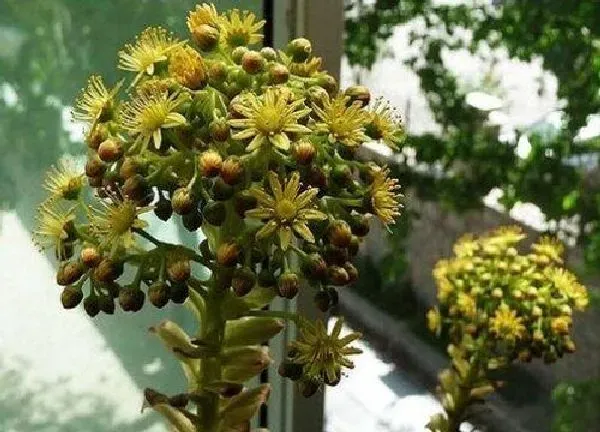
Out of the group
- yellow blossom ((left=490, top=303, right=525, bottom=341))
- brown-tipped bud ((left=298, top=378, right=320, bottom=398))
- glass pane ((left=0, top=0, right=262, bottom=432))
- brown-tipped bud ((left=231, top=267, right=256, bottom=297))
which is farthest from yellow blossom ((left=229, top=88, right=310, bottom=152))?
yellow blossom ((left=490, top=303, right=525, bottom=341))

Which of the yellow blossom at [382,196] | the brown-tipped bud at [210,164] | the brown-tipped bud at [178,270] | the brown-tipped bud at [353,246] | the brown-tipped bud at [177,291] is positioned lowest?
the brown-tipped bud at [177,291]

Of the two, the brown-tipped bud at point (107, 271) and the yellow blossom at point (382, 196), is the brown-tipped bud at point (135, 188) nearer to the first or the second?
the brown-tipped bud at point (107, 271)

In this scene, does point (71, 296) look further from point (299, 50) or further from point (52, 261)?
point (52, 261)

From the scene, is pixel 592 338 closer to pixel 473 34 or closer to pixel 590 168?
pixel 590 168

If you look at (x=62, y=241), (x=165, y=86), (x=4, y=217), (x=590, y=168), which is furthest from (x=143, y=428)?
(x=590, y=168)

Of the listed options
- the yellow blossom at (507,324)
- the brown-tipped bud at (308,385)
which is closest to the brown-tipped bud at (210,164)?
the brown-tipped bud at (308,385)

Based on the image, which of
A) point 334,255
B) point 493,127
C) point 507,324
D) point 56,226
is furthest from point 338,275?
point 493,127

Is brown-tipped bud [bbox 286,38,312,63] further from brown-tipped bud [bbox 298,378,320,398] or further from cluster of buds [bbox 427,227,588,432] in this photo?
cluster of buds [bbox 427,227,588,432]
